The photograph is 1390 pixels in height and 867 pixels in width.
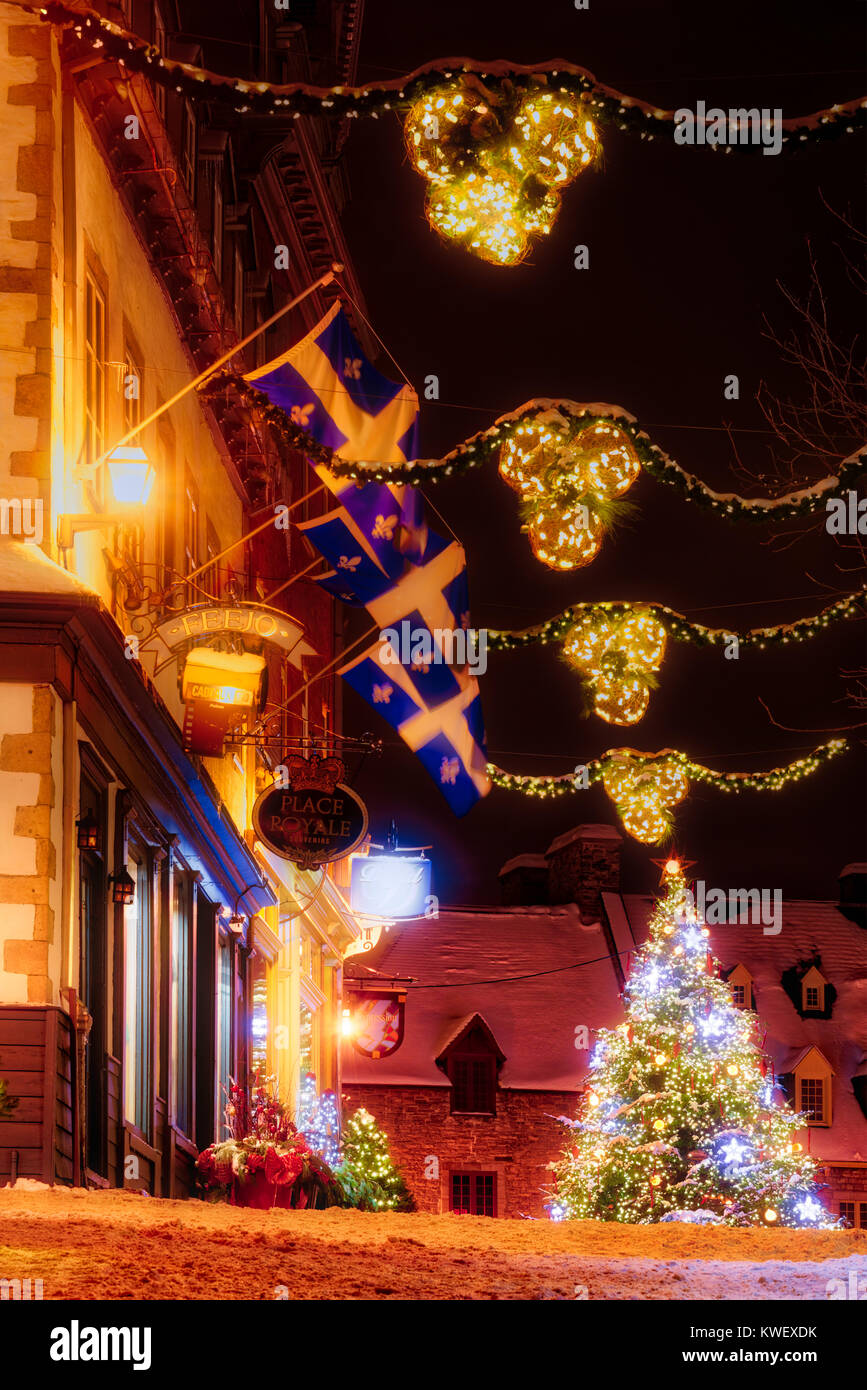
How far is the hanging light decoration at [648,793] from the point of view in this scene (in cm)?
1861

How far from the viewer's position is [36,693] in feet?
47.8

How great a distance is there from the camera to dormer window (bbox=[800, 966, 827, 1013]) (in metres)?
53.6

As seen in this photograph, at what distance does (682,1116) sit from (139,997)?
17233mm

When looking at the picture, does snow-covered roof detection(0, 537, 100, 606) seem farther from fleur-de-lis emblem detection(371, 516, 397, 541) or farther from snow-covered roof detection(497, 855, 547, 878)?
snow-covered roof detection(497, 855, 547, 878)

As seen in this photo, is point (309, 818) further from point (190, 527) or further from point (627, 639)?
point (627, 639)

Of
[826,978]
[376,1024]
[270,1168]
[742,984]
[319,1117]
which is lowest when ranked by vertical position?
[270,1168]

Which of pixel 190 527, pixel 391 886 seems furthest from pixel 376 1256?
pixel 391 886

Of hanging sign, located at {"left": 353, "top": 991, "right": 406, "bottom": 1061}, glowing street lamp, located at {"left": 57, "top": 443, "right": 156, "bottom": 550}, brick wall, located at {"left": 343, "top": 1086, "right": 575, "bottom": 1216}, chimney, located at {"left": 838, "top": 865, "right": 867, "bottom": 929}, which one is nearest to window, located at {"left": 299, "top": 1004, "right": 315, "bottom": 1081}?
hanging sign, located at {"left": 353, "top": 991, "right": 406, "bottom": 1061}

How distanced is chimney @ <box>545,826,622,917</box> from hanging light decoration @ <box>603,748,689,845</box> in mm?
37836

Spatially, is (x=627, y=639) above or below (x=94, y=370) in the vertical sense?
below

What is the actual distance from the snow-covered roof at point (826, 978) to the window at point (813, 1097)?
1.05 feet

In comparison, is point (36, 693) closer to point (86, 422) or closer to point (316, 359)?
point (86, 422)

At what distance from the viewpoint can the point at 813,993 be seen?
53.7 meters

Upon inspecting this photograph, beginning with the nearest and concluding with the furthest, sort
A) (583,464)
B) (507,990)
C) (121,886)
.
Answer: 1. (583,464)
2. (121,886)
3. (507,990)
